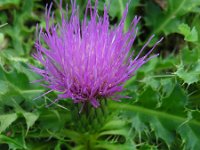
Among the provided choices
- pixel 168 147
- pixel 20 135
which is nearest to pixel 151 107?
pixel 168 147

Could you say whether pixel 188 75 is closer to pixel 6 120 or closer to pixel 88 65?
pixel 88 65

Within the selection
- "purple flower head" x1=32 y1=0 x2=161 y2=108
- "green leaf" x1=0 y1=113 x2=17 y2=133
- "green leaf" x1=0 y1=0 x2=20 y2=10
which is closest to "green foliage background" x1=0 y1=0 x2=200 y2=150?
"green leaf" x1=0 y1=113 x2=17 y2=133

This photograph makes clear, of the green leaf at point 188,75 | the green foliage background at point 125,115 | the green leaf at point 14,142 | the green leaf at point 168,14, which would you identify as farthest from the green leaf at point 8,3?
the green leaf at point 188,75

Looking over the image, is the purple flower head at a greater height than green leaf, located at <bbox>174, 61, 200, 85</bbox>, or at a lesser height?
greater

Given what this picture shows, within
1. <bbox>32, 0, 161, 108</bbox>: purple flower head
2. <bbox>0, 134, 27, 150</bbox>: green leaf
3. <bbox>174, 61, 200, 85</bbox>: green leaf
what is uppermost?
<bbox>32, 0, 161, 108</bbox>: purple flower head

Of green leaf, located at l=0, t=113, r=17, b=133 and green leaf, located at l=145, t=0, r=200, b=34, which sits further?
green leaf, located at l=145, t=0, r=200, b=34

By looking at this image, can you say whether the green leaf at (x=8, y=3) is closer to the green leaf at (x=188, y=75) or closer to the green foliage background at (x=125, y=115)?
the green foliage background at (x=125, y=115)

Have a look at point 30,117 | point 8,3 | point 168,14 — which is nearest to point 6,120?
point 30,117

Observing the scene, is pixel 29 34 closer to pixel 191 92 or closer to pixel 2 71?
pixel 2 71

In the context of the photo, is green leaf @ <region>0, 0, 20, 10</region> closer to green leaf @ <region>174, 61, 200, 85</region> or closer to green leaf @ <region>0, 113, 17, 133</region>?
green leaf @ <region>0, 113, 17, 133</region>
